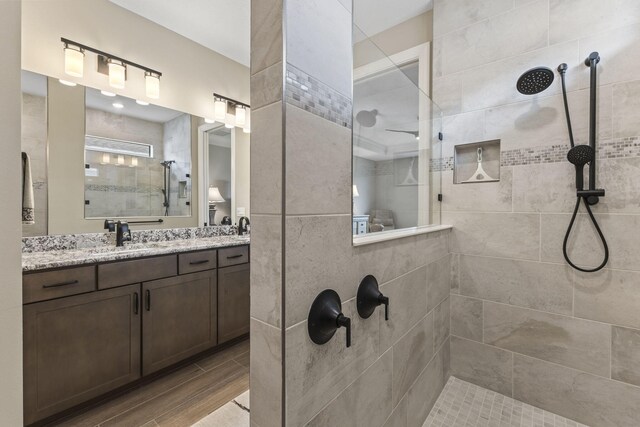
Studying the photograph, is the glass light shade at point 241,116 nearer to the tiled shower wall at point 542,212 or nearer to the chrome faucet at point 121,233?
the chrome faucet at point 121,233

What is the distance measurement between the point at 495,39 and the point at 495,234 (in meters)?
1.28

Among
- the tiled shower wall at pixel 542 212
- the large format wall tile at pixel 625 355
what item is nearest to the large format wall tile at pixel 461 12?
the tiled shower wall at pixel 542 212

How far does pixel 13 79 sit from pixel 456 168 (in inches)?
84.7

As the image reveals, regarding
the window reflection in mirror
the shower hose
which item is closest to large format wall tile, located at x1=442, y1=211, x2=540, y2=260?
the shower hose

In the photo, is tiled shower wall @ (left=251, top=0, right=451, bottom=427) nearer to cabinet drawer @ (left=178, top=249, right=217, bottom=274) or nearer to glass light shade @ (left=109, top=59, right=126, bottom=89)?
Answer: cabinet drawer @ (left=178, top=249, right=217, bottom=274)

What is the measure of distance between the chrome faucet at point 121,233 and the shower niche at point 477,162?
2460 millimetres

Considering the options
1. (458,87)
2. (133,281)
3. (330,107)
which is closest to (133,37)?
(133,281)

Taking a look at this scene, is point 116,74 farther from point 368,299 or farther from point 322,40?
point 368,299

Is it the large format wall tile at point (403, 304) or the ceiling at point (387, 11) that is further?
the ceiling at point (387, 11)

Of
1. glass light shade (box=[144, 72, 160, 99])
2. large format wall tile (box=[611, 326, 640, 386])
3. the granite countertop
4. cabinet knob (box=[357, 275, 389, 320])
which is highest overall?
glass light shade (box=[144, 72, 160, 99])

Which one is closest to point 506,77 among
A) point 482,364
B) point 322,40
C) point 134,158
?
point 322,40

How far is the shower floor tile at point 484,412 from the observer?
152cm

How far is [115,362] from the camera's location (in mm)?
1676

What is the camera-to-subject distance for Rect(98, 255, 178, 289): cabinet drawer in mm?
1631
